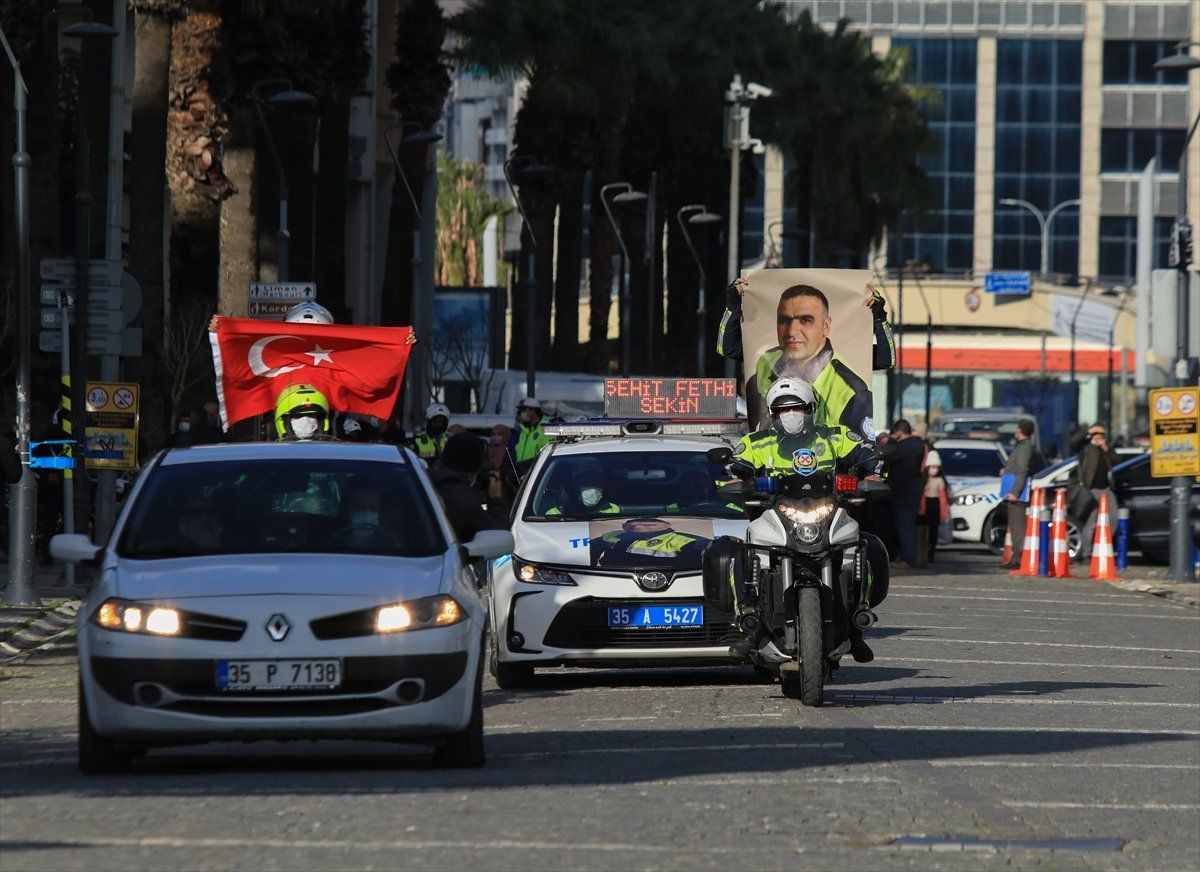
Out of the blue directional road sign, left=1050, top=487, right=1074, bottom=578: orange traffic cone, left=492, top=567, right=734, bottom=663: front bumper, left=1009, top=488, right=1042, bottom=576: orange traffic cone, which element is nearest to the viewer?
left=492, top=567, right=734, bottom=663: front bumper

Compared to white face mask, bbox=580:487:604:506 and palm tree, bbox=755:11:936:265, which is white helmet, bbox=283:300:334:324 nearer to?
white face mask, bbox=580:487:604:506

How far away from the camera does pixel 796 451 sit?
13.6 metres

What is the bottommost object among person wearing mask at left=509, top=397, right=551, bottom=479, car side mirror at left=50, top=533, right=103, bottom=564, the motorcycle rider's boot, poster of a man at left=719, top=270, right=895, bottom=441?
the motorcycle rider's boot

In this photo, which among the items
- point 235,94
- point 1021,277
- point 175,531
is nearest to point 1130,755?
point 175,531

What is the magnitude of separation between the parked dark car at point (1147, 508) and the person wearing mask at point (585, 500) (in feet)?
62.1

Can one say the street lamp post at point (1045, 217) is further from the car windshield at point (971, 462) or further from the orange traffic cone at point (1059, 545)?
the orange traffic cone at point (1059, 545)

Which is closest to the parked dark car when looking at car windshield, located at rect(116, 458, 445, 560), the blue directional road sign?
car windshield, located at rect(116, 458, 445, 560)

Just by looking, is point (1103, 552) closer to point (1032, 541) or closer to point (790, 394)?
point (1032, 541)

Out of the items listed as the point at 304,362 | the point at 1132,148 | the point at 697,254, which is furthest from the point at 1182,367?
the point at 1132,148

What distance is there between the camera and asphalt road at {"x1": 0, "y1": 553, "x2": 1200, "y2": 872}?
8250 millimetres

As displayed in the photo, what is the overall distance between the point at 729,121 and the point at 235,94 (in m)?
20.1

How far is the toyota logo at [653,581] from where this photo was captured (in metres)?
14.5

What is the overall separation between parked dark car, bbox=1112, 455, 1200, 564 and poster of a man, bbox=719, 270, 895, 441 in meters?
11.4

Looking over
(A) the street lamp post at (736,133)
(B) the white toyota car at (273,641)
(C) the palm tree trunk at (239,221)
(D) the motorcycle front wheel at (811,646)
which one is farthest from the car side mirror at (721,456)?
(A) the street lamp post at (736,133)
